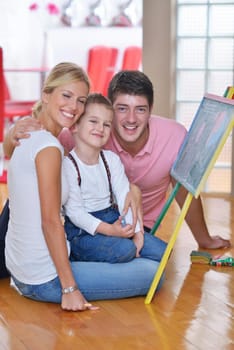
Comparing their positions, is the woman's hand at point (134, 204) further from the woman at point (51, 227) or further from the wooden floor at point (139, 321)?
the wooden floor at point (139, 321)

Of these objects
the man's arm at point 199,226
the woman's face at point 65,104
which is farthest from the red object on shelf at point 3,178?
the woman's face at point 65,104

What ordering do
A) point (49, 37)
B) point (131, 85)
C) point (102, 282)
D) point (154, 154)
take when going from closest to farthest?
1. point (102, 282)
2. point (131, 85)
3. point (154, 154)
4. point (49, 37)

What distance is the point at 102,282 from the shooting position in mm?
2787

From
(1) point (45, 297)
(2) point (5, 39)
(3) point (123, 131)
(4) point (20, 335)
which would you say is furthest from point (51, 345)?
(2) point (5, 39)

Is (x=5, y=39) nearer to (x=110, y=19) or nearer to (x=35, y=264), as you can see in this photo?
(x=110, y=19)

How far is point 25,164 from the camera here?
8.91 feet

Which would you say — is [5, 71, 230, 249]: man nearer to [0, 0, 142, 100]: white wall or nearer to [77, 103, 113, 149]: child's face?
[77, 103, 113, 149]: child's face

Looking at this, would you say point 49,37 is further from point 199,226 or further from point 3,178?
point 199,226

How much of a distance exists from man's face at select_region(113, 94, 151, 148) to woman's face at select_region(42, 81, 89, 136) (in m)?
0.28

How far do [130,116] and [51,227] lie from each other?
26.2 inches

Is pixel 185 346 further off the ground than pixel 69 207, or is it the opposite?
pixel 69 207

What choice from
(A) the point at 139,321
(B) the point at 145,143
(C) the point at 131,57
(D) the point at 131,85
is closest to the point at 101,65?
(C) the point at 131,57

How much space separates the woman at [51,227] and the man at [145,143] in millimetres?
166

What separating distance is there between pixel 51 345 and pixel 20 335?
15 centimetres
